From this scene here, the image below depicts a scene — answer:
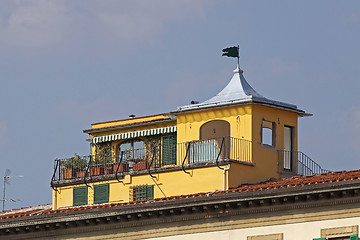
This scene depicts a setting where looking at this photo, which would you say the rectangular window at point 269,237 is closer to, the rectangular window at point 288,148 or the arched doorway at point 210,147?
the arched doorway at point 210,147

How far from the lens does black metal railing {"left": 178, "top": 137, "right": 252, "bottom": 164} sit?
49.2 m

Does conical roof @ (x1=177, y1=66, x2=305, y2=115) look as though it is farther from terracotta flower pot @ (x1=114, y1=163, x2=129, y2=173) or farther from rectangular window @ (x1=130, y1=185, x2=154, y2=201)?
rectangular window @ (x1=130, y1=185, x2=154, y2=201)

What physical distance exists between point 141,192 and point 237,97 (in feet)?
16.8

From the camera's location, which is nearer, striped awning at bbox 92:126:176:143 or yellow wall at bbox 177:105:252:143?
yellow wall at bbox 177:105:252:143

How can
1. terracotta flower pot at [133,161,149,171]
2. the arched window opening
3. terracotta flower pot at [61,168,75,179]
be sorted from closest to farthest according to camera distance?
terracotta flower pot at [133,161,149,171], terracotta flower pot at [61,168,75,179], the arched window opening

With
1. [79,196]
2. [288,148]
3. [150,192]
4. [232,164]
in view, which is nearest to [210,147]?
[232,164]

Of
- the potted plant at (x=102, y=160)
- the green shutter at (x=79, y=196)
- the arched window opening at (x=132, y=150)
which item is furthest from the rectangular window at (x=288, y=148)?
the green shutter at (x=79, y=196)

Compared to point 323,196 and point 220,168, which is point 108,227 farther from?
point 323,196

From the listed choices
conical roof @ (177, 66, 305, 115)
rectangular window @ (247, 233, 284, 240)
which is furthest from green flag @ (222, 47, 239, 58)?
rectangular window @ (247, 233, 284, 240)

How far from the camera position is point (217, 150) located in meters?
49.2

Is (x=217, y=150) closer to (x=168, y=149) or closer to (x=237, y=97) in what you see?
(x=237, y=97)

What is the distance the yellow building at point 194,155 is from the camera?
48844mm

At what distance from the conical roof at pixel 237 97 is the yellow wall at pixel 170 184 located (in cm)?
311

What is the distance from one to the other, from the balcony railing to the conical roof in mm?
1435
